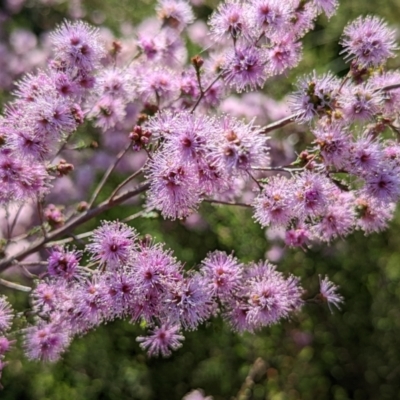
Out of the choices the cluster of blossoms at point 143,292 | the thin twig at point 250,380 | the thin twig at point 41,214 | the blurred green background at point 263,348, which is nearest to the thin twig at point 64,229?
the thin twig at point 41,214

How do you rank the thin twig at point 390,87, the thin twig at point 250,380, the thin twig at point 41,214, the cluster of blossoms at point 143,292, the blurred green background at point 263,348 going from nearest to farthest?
the cluster of blossoms at point 143,292 → the thin twig at point 390,87 → the thin twig at point 41,214 → the thin twig at point 250,380 → the blurred green background at point 263,348

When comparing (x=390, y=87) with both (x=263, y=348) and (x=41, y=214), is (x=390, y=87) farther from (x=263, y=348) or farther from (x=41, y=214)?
(x=263, y=348)

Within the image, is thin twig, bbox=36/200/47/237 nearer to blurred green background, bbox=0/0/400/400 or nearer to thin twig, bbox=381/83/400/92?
thin twig, bbox=381/83/400/92

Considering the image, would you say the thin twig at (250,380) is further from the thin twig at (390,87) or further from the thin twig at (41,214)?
the thin twig at (390,87)

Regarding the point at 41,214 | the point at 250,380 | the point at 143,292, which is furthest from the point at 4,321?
the point at 250,380

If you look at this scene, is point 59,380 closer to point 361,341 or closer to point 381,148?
point 361,341

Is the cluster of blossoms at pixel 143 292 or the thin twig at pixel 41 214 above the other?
the thin twig at pixel 41 214

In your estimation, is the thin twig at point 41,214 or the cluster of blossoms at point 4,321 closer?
the cluster of blossoms at point 4,321

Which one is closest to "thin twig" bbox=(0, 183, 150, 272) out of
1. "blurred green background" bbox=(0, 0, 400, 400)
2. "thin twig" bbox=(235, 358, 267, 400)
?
"thin twig" bbox=(235, 358, 267, 400)
